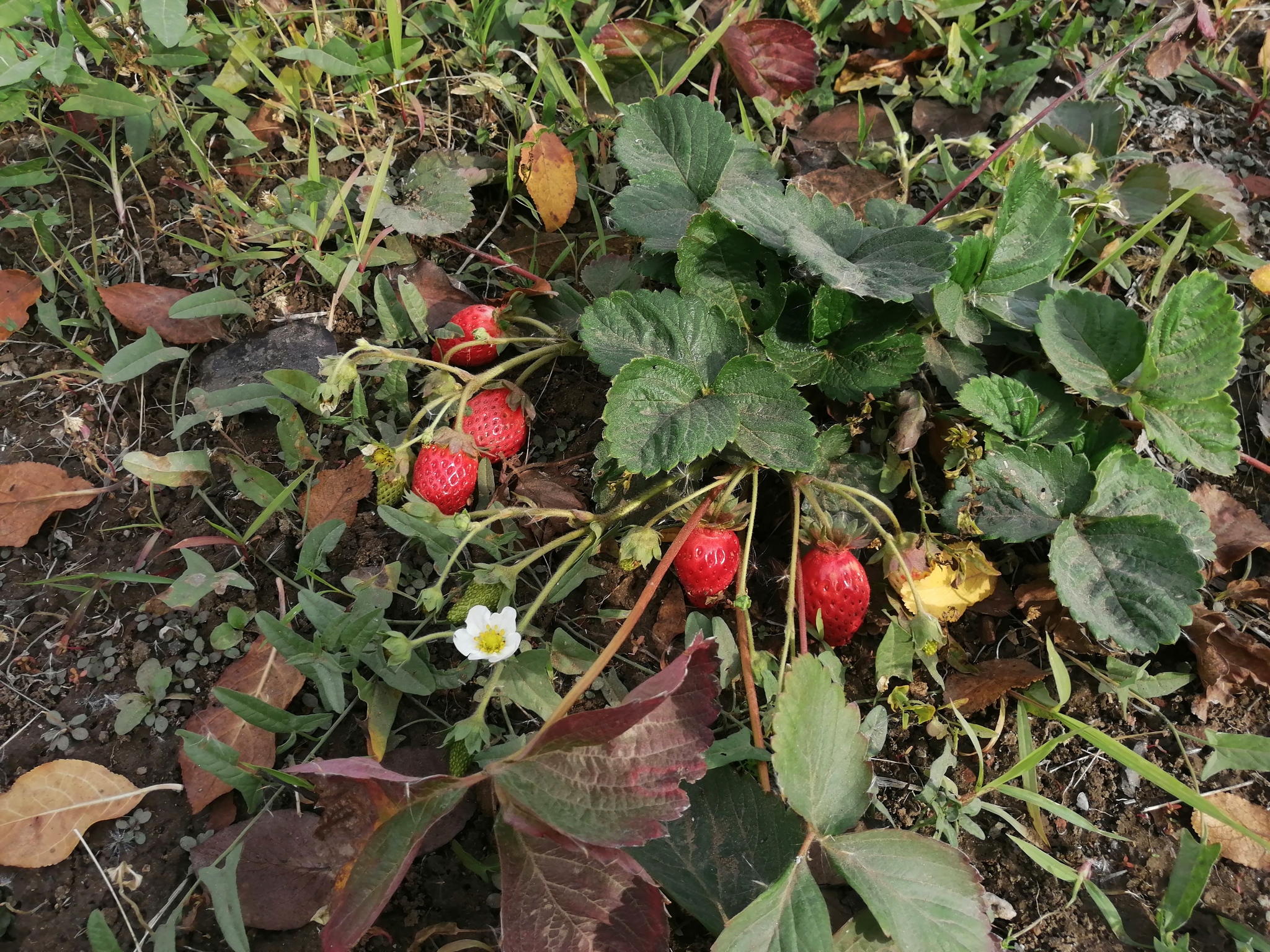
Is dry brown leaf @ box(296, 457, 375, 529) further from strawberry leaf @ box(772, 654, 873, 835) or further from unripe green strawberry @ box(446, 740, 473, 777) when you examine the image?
strawberry leaf @ box(772, 654, 873, 835)

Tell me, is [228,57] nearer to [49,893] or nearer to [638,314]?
[638,314]

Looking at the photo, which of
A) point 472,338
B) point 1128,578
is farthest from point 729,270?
point 1128,578

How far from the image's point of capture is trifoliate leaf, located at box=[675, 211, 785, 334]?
5.32 feet

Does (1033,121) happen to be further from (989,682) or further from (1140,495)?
(989,682)

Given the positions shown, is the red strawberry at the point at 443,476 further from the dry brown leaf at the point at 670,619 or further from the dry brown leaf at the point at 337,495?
the dry brown leaf at the point at 670,619

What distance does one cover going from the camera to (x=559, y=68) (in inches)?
85.4

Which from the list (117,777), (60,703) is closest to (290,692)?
(117,777)

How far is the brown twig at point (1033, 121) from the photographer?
1.83m

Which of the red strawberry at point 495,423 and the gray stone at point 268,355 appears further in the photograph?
the gray stone at point 268,355

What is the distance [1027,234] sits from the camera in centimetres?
167

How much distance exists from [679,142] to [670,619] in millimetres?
937

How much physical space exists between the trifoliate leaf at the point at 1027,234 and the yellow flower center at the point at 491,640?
106 centimetres

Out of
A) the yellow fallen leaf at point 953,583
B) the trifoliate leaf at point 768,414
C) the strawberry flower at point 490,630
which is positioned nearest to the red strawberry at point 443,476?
the strawberry flower at point 490,630

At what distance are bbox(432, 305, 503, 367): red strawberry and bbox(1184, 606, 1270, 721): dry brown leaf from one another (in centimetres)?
142
